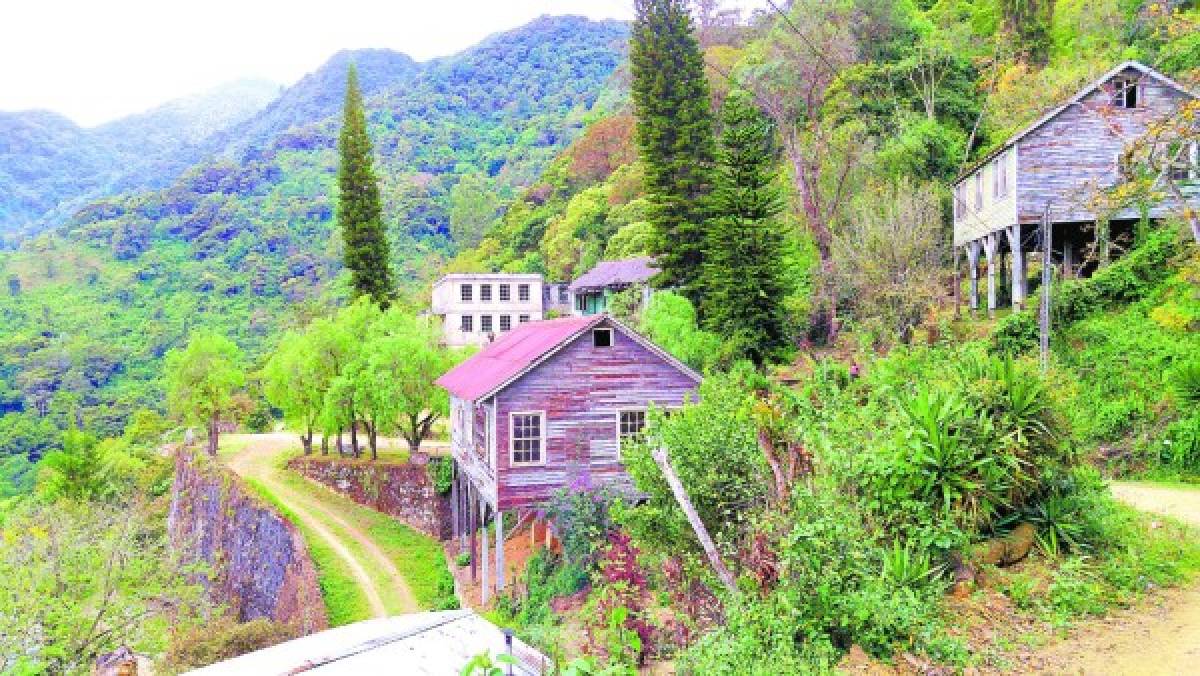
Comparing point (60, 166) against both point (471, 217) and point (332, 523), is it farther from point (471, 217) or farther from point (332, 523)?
point (332, 523)

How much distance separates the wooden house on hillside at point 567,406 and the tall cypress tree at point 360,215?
28.7 meters

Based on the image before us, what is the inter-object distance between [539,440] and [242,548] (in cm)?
1814

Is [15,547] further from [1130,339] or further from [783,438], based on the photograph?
[1130,339]

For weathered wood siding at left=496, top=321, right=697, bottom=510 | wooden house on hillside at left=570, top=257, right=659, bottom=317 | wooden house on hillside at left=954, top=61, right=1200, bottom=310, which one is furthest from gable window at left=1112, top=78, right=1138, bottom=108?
wooden house on hillside at left=570, top=257, right=659, bottom=317

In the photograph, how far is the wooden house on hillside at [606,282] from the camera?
132 feet

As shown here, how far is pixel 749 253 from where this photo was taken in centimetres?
2486

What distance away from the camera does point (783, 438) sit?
9.76 metres

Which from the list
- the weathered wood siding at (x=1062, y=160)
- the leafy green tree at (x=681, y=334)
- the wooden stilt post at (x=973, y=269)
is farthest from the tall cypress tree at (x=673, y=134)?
the weathered wood siding at (x=1062, y=160)

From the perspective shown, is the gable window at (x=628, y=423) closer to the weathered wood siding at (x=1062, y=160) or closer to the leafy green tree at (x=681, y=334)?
the leafy green tree at (x=681, y=334)

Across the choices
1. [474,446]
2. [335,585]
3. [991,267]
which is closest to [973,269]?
[991,267]

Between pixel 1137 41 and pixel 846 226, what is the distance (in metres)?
14.0

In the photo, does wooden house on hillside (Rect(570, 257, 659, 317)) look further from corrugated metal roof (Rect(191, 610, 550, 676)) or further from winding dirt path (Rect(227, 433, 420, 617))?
corrugated metal roof (Rect(191, 610, 550, 676))

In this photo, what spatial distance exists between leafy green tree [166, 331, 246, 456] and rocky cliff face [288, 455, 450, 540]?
20.9ft

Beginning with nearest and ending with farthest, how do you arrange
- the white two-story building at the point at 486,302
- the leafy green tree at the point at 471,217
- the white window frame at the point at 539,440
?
the white window frame at the point at 539,440 → the white two-story building at the point at 486,302 → the leafy green tree at the point at 471,217
